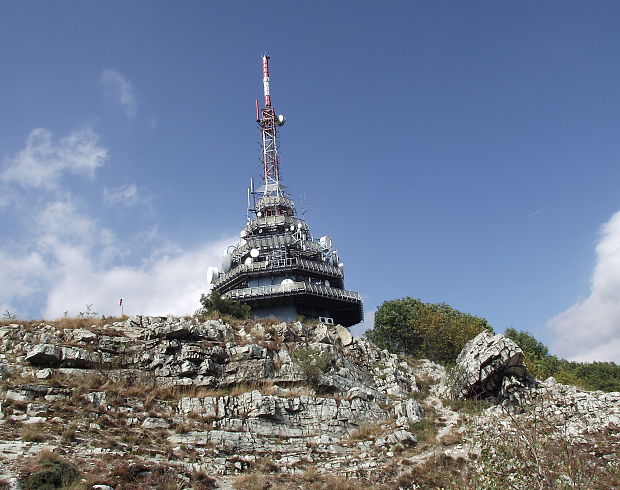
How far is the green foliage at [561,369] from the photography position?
5484 centimetres

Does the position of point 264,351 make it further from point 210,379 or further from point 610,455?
point 610,455

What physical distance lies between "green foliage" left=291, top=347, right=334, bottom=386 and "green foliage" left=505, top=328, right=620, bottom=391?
72.2 ft

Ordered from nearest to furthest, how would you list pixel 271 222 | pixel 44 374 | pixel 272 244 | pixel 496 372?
1. pixel 44 374
2. pixel 496 372
3. pixel 272 244
4. pixel 271 222

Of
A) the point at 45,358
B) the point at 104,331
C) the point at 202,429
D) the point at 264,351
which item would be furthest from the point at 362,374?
the point at 45,358

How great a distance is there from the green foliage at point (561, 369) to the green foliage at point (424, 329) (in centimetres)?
592

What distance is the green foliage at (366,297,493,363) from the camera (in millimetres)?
57469

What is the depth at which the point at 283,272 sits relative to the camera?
64.1 m

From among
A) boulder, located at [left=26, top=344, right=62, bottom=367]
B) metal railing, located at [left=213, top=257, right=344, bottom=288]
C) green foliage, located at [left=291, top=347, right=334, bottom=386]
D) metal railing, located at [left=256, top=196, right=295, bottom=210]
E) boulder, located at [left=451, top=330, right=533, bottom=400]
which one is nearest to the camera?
boulder, located at [left=26, top=344, right=62, bottom=367]

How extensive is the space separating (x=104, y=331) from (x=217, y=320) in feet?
29.9

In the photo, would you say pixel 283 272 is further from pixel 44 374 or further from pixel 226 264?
pixel 44 374

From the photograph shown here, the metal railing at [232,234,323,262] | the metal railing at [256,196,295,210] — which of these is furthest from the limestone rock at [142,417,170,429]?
the metal railing at [256,196,295,210]

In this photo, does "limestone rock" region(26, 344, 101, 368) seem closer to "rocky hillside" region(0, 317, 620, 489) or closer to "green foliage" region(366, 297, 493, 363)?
"rocky hillside" region(0, 317, 620, 489)

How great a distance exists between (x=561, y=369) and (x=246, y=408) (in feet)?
159

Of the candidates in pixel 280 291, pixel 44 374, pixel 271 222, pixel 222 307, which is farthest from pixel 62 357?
pixel 271 222
